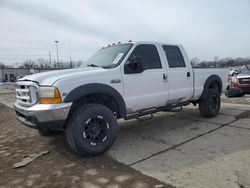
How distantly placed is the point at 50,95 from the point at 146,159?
1.78 meters

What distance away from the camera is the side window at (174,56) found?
17.1 ft

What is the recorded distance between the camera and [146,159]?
3.67 m

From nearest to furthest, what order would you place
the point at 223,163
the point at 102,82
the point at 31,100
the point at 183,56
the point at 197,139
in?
the point at 223,163
the point at 31,100
the point at 102,82
the point at 197,139
the point at 183,56

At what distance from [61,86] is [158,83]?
2.10m

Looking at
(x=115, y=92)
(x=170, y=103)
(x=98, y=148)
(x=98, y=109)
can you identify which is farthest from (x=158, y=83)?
(x=98, y=148)

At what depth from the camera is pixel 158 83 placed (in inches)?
187

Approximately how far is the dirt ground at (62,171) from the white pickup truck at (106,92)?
1.00 ft

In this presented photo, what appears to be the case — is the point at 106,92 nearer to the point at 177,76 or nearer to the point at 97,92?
the point at 97,92

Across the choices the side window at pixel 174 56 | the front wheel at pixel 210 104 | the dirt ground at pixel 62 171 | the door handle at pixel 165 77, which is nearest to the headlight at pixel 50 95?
the dirt ground at pixel 62 171

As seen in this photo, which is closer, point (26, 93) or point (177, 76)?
point (26, 93)

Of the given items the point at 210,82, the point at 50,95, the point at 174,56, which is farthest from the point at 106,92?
the point at 210,82

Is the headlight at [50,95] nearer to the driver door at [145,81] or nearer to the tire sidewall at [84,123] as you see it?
the tire sidewall at [84,123]

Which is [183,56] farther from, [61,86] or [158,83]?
[61,86]

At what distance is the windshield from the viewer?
4.38 metres
